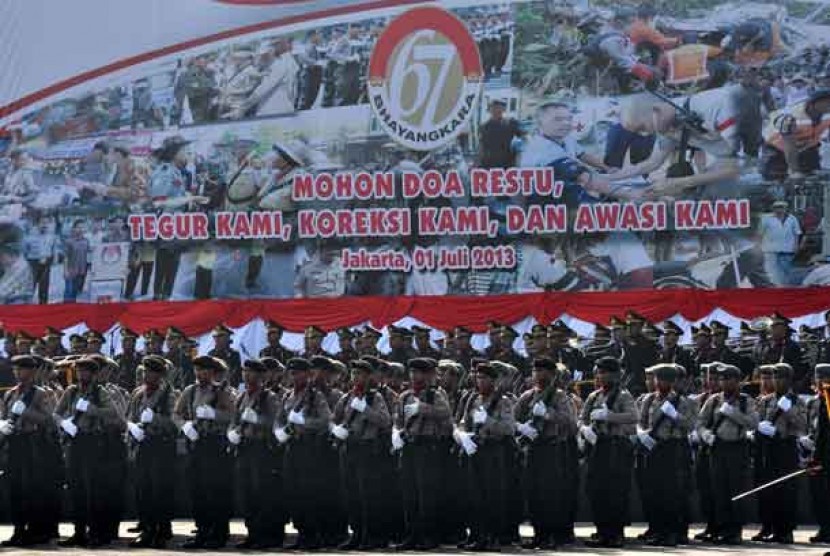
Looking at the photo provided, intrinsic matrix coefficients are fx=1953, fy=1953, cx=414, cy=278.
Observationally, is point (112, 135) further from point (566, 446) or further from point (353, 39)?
point (566, 446)

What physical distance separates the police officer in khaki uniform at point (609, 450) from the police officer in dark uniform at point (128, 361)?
833 centimetres

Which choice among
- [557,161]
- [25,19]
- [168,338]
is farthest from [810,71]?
[25,19]

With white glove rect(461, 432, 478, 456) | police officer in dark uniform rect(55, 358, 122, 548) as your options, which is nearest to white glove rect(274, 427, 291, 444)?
police officer in dark uniform rect(55, 358, 122, 548)

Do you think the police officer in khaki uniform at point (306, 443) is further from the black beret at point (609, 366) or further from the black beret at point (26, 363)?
the black beret at point (609, 366)

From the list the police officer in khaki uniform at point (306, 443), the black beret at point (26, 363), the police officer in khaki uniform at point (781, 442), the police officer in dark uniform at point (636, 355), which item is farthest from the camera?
the police officer in dark uniform at point (636, 355)

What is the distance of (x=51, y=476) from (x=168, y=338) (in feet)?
22.0

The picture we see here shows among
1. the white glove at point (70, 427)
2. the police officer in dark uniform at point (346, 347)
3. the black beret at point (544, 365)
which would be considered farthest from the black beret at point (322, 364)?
the police officer in dark uniform at point (346, 347)

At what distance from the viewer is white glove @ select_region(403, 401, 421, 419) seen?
19.6m

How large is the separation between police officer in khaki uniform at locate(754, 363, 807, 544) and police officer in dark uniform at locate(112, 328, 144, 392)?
30.6 ft

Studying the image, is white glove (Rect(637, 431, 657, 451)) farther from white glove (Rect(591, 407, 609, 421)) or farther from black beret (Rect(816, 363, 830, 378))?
black beret (Rect(816, 363, 830, 378))

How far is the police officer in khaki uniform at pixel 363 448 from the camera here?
65.0 feet

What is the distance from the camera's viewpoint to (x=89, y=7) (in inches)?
1316

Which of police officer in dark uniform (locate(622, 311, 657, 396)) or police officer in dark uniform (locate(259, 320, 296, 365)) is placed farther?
police officer in dark uniform (locate(259, 320, 296, 365))

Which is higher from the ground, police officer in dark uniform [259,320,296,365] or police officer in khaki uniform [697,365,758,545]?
police officer in dark uniform [259,320,296,365]
